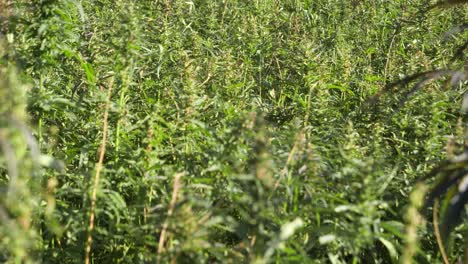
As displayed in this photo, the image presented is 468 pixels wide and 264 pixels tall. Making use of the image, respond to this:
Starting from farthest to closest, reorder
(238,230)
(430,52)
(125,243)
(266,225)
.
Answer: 1. (430,52)
2. (125,243)
3. (266,225)
4. (238,230)

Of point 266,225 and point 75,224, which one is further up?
point 266,225

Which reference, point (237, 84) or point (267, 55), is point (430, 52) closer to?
point (267, 55)

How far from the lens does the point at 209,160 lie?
104 inches

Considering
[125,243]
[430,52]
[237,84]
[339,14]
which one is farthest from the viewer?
[339,14]

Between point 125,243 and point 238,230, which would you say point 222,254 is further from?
point 125,243

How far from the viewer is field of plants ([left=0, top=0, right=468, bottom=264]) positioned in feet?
6.66

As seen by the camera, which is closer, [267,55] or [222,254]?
[222,254]

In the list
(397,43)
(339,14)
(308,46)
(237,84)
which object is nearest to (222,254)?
(237,84)

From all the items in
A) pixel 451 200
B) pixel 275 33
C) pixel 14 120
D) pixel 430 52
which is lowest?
pixel 275 33

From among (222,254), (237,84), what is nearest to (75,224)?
(222,254)

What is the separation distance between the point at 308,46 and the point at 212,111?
3.24ft

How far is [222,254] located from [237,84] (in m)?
1.65

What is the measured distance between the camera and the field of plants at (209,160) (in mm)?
2029

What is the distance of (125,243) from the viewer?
2.75 meters
